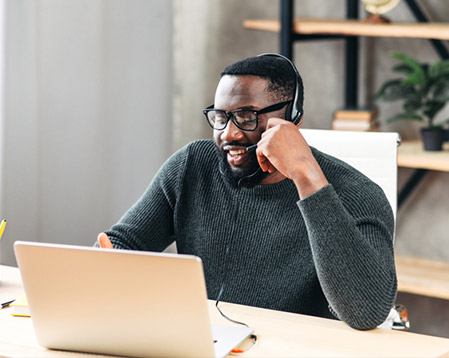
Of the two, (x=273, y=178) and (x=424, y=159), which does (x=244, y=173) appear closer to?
(x=273, y=178)

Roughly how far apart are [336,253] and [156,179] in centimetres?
52

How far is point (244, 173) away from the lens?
149 centimetres

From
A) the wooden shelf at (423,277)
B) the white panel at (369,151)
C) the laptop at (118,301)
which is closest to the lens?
the laptop at (118,301)

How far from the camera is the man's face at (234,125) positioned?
1449 millimetres

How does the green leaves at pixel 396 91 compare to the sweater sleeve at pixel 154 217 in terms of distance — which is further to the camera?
the green leaves at pixel 396 91

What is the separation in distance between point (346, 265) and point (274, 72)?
0.43 metres

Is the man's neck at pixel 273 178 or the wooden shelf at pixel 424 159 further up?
the man's neck at pixel 273 178

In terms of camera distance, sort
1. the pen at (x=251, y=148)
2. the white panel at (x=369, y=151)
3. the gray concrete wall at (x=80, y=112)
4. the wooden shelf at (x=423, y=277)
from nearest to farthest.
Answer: the pen at (x=251, y=148) → the white panel at (x=369, y=151) → the gray concrete wall at (x=80, y=112) → the wooden shelf at (x=423, y=277)

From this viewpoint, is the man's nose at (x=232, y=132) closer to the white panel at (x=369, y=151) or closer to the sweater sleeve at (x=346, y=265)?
the sweater sleeve at (x=346, y=265)

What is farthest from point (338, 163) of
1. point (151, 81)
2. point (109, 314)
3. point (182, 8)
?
point (182, 8)

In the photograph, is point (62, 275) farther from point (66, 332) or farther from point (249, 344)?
point (249, 344)

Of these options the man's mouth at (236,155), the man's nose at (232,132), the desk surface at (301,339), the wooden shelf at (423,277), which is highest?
the man's nose at (232,132)

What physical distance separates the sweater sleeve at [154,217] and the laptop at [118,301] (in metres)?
0.41

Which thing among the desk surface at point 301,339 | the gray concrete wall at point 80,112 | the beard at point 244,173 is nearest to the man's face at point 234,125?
the beard at point 244,173
